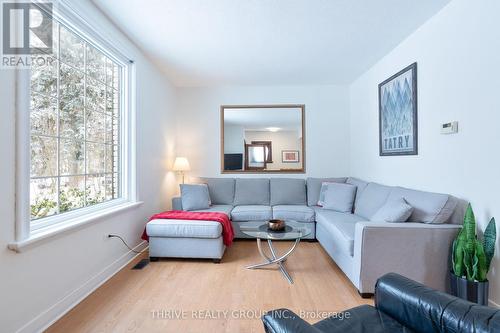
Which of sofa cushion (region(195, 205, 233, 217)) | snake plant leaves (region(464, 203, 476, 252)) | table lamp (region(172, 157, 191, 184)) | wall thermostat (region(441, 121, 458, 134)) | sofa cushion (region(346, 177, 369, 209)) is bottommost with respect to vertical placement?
sofa cushion (region(195, 205, 233, 217))

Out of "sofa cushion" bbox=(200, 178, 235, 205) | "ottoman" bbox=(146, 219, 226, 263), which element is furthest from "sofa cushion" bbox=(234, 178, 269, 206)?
"ottoman" bbox=(146, 219, 226, 263)

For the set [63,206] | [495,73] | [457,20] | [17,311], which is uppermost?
[457,20]

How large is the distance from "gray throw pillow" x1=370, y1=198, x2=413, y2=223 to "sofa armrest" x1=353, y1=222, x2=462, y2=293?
0.40 feet

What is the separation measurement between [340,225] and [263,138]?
2239 mm

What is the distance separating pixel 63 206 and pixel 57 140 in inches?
20.9

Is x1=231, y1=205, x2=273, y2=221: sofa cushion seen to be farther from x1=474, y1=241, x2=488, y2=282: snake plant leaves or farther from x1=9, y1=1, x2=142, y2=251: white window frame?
x1=474, y1=241, x2=488, y2=282: snake plant leaves

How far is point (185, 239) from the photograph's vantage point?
9.02 ft

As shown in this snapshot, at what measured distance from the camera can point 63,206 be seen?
197cm

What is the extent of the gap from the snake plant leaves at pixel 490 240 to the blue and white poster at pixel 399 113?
1.01 m

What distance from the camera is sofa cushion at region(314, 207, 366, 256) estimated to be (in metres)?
2.22

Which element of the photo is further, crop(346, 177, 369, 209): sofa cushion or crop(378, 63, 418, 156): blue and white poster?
crop(346, 177, 369, 209): sofa cushion

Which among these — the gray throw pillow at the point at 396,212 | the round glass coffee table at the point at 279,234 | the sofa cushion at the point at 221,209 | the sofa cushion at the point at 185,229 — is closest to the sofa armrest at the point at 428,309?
the gray throw pillow at the point at 396,212

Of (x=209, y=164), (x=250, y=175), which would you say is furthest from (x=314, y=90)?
(x=209, y=164)

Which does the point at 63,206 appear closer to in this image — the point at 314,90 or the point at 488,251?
the point at 488,251
